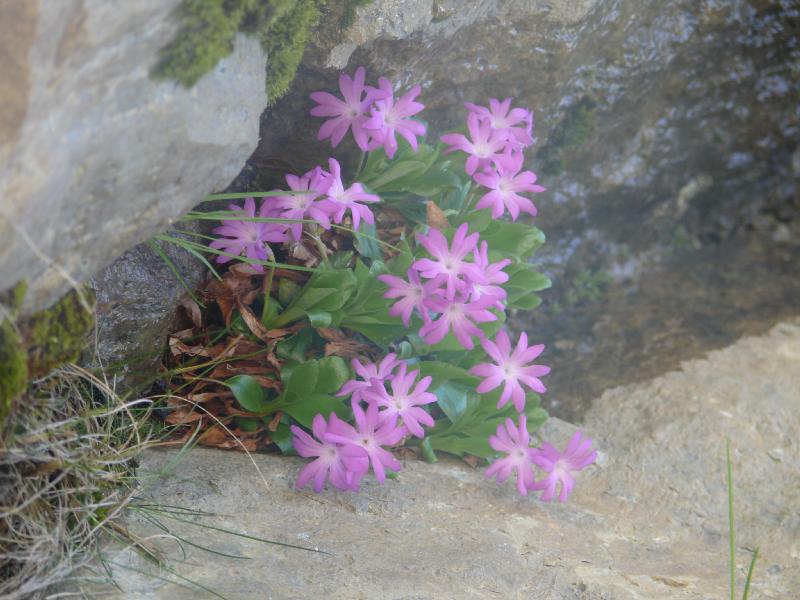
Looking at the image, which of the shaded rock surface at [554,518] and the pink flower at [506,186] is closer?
the shaded rock surface at [554,518]

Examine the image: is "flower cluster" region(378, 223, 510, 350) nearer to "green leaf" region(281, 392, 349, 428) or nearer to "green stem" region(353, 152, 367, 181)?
"green leaf" region(281, 392, 349, 428)

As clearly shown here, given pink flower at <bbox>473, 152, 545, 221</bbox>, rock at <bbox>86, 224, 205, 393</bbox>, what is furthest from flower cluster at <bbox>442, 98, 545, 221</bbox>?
rock at <bbox>86, 224, 205, 393</bbox>

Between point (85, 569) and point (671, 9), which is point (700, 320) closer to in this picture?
point (671, 9)

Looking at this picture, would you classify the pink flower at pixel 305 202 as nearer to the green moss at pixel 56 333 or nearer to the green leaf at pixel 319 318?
the green leaf at pixel 319 318

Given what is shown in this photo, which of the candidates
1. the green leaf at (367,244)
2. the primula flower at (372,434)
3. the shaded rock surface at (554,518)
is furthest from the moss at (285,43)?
the shaded rock surface at (554,518)

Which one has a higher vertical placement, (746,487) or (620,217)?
(620,217)

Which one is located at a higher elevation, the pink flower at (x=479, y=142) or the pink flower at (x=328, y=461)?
the pink flower at (x=479, y=142)

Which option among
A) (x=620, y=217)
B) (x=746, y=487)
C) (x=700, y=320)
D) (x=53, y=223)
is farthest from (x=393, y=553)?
(x=620, y=217)
